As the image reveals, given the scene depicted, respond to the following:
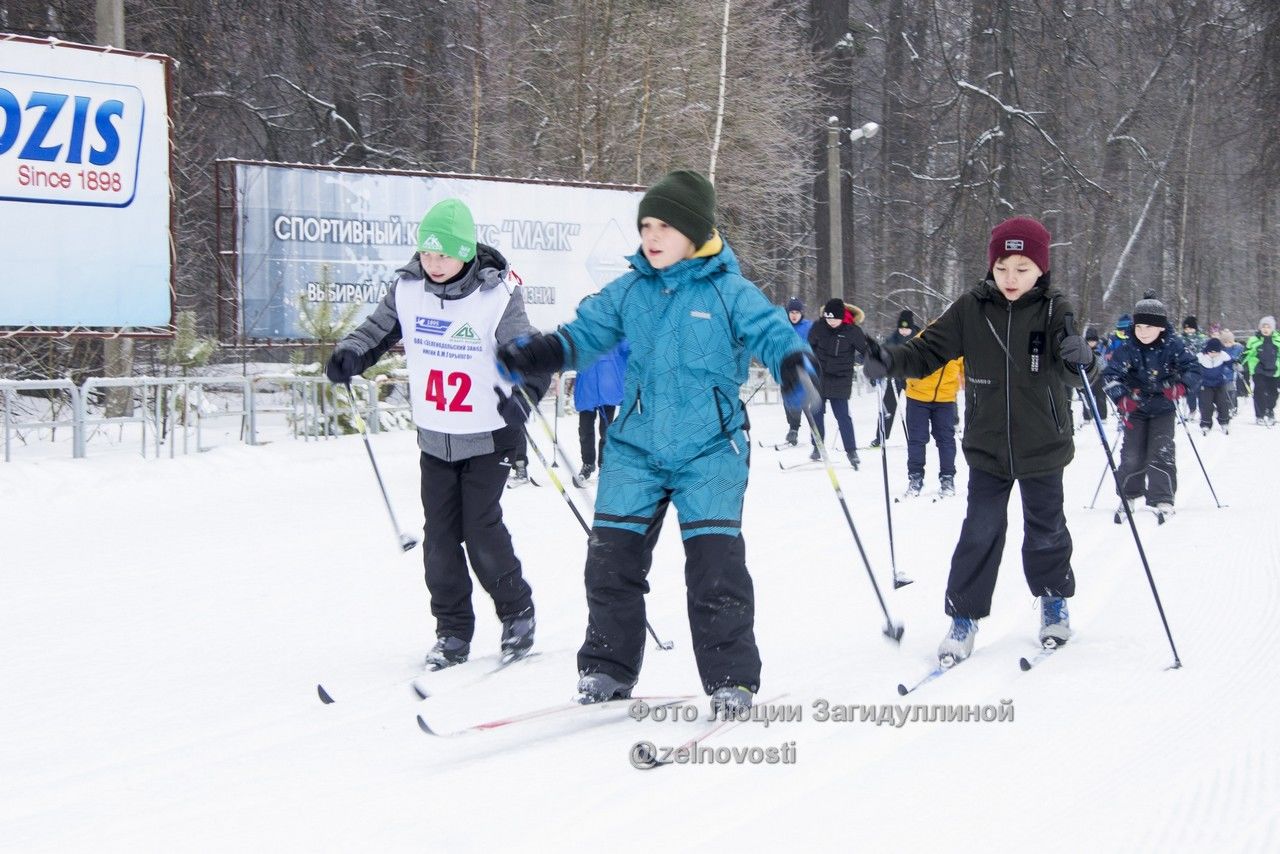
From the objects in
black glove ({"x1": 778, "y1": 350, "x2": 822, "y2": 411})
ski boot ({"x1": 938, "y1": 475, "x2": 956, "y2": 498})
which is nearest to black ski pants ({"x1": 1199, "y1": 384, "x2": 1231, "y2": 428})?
ski boot ({"x1": 938, "y1": 475, "x2": 956, "y2": 498})

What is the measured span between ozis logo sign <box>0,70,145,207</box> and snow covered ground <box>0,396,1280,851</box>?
4879mm

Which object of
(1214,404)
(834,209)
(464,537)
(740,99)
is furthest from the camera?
(740,99)

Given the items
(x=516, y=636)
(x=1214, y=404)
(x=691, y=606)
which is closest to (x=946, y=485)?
(x=516, y=636)

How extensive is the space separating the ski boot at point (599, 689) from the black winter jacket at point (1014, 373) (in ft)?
5.16

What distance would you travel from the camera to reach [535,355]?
408cm

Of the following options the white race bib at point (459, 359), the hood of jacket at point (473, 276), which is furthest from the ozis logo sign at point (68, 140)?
the white race bib at point (459, 359)

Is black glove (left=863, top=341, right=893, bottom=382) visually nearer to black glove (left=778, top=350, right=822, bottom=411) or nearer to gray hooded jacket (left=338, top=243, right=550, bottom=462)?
black glove (left=778, top=350, right=822, bottom=411)

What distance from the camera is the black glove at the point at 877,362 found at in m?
4.74

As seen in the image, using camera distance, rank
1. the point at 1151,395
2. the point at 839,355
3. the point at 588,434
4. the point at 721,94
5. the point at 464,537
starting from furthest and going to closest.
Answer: the point at 721,94, the point at 839,355, the point at 588,434, the point at 1151,395, the point at 464,537

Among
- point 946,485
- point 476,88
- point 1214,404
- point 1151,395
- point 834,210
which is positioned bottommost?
point 946,485

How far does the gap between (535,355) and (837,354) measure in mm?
9739

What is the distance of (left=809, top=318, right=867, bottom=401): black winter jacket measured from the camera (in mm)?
13164

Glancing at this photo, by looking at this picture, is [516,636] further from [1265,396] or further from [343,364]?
[1265,396]

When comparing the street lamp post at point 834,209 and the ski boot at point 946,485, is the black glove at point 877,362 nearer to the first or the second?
the ski boot at point 946,485
